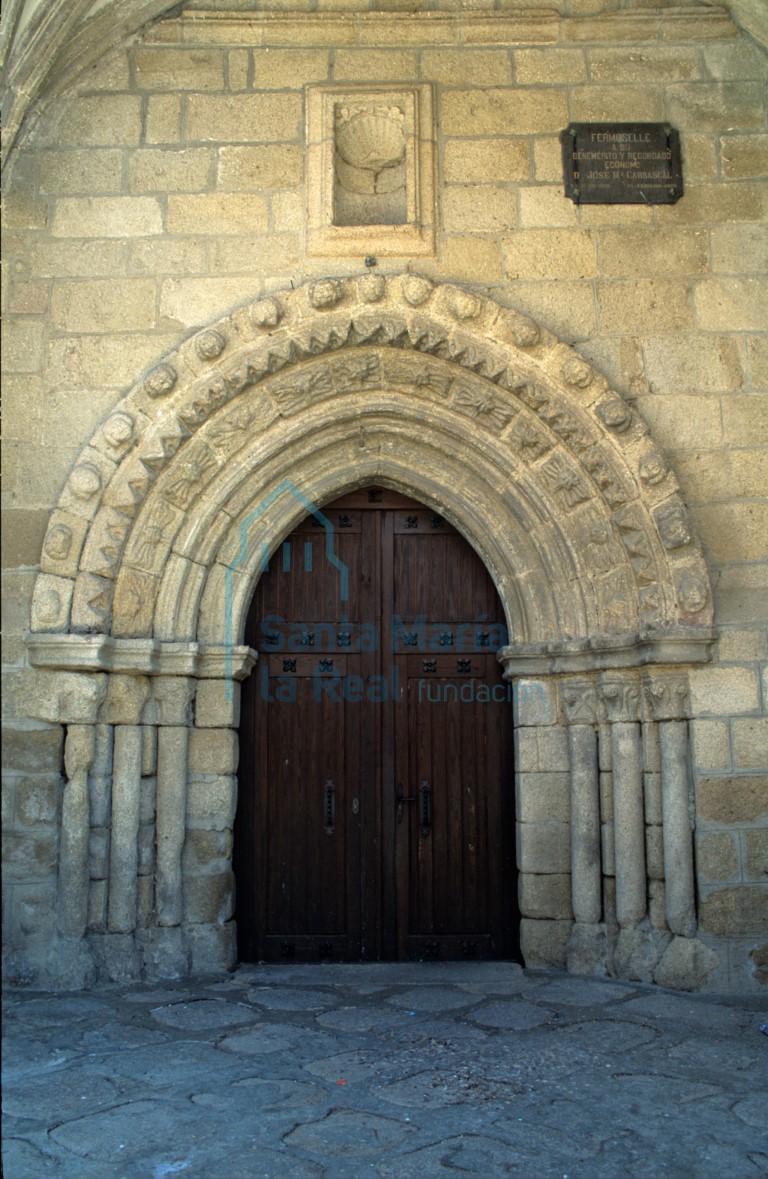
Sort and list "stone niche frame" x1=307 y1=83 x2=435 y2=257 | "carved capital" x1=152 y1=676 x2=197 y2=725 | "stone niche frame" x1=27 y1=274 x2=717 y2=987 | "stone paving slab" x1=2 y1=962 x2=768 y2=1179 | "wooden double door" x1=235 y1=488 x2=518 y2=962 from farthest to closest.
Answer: "wooden double door" x1=235 y1=488 x2=518 y2=962, "stone niche frame" x1=307 y1=83 x2=435 y2=257, "carved capital" x1=152 y1=676 x2=197 y2=725, "stone niche frame" x1=27 y1=274 x2=717 y2=987, "stone paving slab" x1=2 y1=962 x2=768 y2=1179

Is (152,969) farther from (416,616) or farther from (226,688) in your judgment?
(416,616)

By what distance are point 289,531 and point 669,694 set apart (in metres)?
1.97

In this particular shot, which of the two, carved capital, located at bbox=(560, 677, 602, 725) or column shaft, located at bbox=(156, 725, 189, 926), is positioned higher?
carved capital, located at bbox=(560, 677, 602, 725)

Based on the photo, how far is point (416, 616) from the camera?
5277mm

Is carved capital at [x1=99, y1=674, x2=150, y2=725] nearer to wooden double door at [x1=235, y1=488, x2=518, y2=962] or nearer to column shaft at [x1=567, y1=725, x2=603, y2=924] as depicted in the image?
wooden double door at [x1=235, y1=488, x2=518, y2=962]

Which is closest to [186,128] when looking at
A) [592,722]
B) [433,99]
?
[433,99]

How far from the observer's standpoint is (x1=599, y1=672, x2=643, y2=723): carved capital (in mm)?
4664

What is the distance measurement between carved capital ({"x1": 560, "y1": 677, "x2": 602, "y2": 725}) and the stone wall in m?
0.11

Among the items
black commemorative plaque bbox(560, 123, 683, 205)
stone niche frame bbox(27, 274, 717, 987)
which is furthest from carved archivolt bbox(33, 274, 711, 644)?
black commemorative plaque bbox(560, 123, 683, 205)

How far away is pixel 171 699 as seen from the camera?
4777 mm

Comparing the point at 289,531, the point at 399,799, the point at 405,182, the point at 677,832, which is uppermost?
the point at 405,182

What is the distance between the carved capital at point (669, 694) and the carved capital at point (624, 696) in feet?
0.26

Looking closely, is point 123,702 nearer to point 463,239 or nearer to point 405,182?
point 463,239

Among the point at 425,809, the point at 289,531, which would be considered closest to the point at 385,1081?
the point at 425,809
